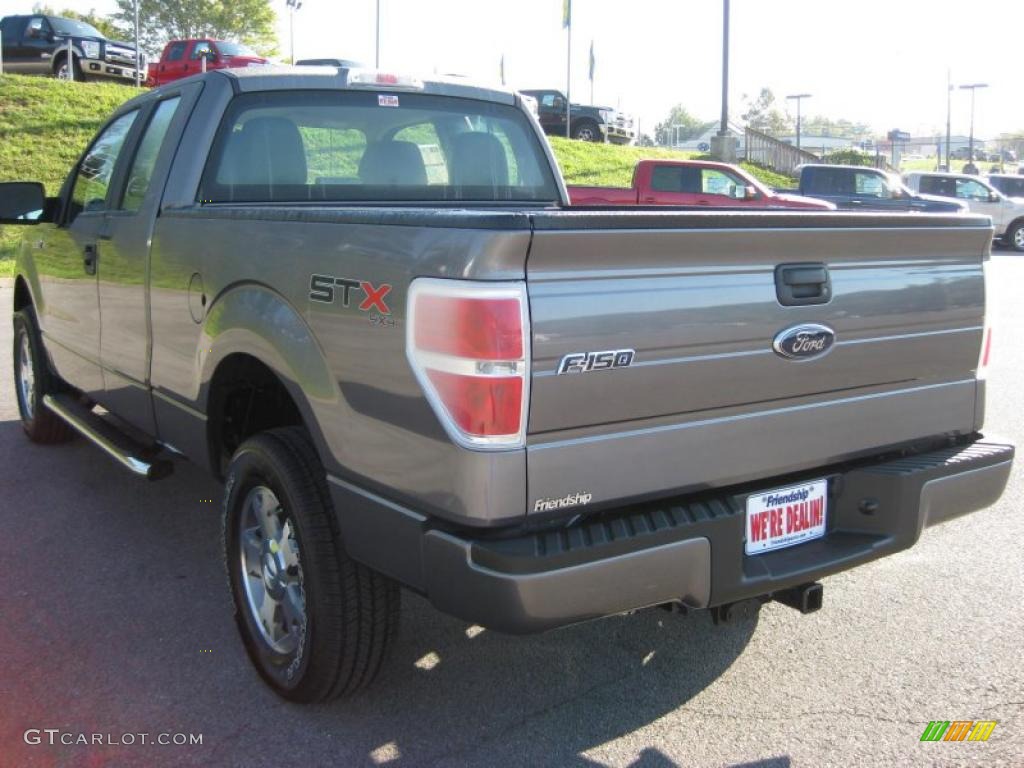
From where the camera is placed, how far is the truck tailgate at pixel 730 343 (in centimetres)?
239

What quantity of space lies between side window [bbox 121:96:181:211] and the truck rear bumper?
2.12m

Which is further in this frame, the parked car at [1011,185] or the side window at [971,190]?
the parked car at [1011,185]

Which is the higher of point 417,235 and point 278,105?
point 278,105

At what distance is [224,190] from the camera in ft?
12.9

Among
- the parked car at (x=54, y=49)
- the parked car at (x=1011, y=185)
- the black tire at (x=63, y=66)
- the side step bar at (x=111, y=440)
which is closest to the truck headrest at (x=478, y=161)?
the side step bar at (x=111, y=440)

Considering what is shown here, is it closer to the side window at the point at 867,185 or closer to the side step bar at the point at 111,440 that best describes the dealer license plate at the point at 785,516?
the side step bar at the point at 111,440

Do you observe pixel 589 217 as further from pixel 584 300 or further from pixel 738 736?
pixel 738 736

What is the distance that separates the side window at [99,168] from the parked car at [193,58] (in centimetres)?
2054

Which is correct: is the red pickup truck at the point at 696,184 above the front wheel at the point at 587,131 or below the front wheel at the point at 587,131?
below

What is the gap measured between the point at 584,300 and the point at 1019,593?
8.69 feet

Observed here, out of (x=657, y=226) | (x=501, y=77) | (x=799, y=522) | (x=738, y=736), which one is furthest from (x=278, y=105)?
(x=501, y=77)

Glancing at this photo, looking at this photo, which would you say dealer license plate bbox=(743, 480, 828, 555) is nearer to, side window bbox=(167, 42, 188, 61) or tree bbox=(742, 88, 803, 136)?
side window bbox=(167, 42, 188, 61)

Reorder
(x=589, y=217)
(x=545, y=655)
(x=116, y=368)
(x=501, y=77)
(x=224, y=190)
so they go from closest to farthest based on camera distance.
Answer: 1. (x=589, y=217)
2. (x=545, y=655)
3. (x=224, y=190)
4. (x=116, y=368)
5. (x=501, y=77)

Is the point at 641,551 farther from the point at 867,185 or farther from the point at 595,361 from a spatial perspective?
the point at 867,185
